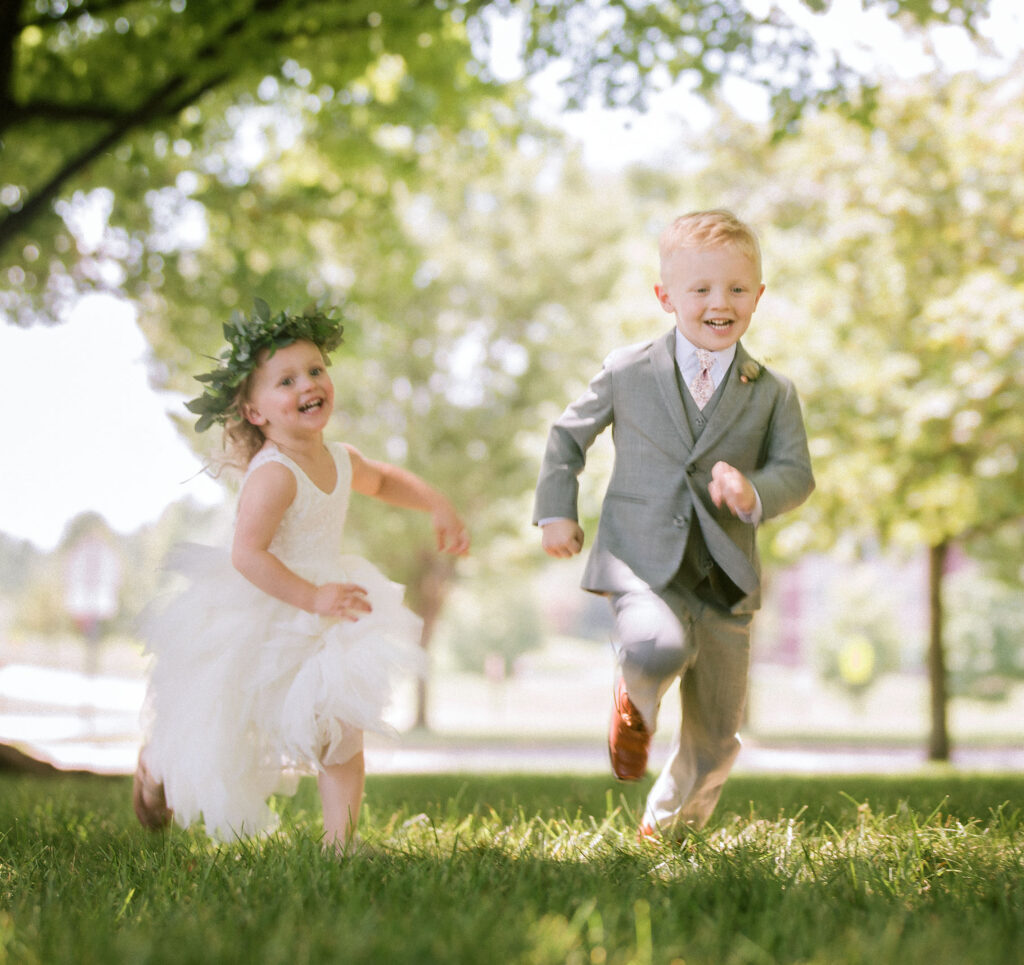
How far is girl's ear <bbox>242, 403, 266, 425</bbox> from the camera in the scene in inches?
139

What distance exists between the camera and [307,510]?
135 inches

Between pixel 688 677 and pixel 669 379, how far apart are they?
938 millimetres

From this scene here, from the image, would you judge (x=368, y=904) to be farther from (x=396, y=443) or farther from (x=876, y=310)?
(x=396, y=443)

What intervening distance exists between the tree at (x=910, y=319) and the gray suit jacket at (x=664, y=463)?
8142 mm

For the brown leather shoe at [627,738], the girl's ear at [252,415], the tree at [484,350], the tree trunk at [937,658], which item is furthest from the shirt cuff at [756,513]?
the tree at [484,350]

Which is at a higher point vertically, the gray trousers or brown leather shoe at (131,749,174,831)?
the gray trousers

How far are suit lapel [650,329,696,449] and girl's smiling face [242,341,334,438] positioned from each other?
3.42 ft

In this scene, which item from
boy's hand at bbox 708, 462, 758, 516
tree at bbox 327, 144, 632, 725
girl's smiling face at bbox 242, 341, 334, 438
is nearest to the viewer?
boy's hand at bbox 708, 462, 758, 516

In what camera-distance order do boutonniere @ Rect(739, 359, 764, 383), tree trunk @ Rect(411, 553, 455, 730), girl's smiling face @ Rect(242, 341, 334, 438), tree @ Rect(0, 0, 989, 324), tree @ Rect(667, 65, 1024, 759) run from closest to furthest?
boutonniere @ Rect(739, 359, 764, 383), girl's smiling face @ Rect(242, 341, 334, 438), tree @ Rect(0, 0, 989, 324), tree @ Rect(667, 65, 1024, 759), tree trunk @ Rect(411, 553, 455, 730)

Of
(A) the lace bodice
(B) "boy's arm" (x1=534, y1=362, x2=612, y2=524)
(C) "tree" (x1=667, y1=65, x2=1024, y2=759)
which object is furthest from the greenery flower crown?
(C) "tree" (x1=667, y1=65, x2=1024, y2=759)

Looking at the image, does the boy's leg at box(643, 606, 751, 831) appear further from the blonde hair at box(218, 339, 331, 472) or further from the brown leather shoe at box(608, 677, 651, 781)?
the blonde hair at box(218, 339, 331, 472)

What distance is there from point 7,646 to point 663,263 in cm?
4498

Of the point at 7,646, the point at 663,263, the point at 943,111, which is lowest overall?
the point at 7,646

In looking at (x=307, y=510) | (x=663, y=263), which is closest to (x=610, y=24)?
(x=663, y=263)
